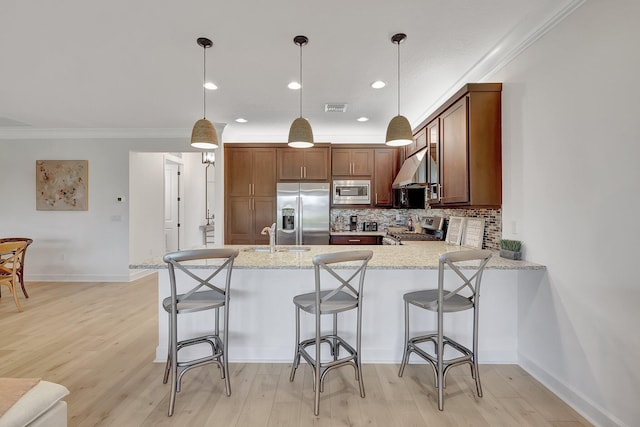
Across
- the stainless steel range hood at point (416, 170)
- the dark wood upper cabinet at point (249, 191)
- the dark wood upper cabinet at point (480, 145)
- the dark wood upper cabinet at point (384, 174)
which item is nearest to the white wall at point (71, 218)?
the dark wood upper cabinet at point (249, 191)

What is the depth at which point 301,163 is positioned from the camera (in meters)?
5.17

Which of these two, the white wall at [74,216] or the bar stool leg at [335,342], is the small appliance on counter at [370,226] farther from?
the white wall at [74,216]

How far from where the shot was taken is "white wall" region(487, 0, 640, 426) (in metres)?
1.58

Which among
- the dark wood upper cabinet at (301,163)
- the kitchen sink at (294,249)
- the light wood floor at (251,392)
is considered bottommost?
the light wood floor at (251,392)

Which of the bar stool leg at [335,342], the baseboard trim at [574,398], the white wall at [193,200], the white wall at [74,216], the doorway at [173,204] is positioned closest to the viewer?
the baseboard trim at [574,398]

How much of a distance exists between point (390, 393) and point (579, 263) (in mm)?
1441

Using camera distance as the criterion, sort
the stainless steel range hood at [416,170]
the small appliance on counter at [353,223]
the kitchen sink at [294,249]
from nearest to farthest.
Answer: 1. the kitchen sink at [294,249]
2. the stainless steel range hood at [416,170]
3. the small appliance on counter at [353,223]

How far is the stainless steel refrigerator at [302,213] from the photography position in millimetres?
4953

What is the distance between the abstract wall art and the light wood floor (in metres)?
2.70

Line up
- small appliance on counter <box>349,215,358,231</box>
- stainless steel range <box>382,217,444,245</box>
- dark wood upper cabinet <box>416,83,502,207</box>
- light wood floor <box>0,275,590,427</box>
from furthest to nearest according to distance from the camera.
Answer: small appliance on counter <box>349,215,358,231</box> → stainless steel range <box>382,217,444,245</box> → dark wood upper cabinet <box>416,83,502,207</box> → light wood floor <box>0,275,590,427</box>

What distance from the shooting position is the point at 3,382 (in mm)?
1213

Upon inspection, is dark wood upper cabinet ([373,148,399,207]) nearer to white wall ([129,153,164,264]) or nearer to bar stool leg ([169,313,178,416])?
bar stool leg ([169,313,178,416])

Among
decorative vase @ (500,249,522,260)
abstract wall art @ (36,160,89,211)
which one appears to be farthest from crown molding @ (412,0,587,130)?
abstract wall art @ (36,160,89,211)

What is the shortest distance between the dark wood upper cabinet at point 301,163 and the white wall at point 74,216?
2.26m
